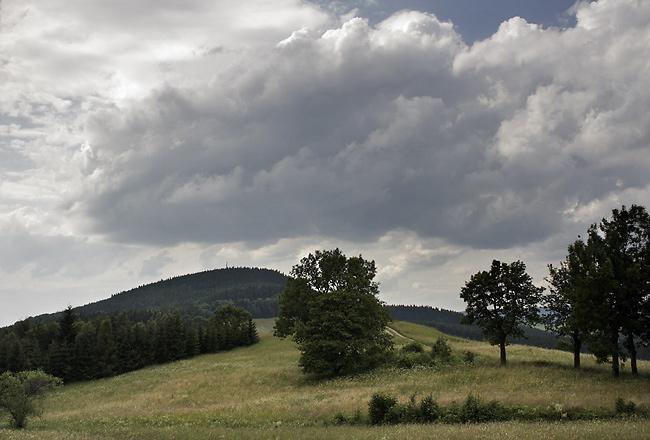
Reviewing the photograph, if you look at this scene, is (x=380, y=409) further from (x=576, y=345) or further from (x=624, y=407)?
(x=576, y=345)

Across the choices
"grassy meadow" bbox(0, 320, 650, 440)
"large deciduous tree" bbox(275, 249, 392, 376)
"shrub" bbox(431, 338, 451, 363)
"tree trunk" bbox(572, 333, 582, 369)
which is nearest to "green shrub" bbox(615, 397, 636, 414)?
"grassy meadow" bbox(0, 320, 650, 440)

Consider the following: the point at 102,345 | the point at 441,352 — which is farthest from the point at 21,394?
the point at 102,345

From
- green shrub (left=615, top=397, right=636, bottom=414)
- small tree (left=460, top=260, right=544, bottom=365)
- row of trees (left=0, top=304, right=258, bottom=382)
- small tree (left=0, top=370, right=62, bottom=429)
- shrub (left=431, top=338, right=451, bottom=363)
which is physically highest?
small tree (left=460, top=260, right=544, bottom=365)

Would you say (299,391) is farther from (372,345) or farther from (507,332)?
(507,332)

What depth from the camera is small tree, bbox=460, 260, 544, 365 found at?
44719mm

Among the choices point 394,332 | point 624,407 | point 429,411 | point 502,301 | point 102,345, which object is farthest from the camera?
point 394,332

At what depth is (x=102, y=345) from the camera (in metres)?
79.4

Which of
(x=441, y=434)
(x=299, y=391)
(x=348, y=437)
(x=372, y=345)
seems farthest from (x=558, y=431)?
(x=372, y=345)

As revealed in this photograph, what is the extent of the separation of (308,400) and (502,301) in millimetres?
24811

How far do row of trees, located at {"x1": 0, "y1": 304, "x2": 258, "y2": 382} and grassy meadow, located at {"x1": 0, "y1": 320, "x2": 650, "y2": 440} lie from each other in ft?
43.1

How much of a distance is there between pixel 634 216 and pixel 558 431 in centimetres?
2759

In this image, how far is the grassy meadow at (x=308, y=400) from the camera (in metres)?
20.1

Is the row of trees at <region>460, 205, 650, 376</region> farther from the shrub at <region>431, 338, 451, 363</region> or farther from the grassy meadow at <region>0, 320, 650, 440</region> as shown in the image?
the shrub at <region>431, 338, 451, 363</region>

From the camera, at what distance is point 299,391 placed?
140 feet
